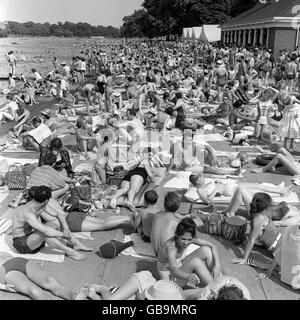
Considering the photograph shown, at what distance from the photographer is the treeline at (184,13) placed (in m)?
64.7

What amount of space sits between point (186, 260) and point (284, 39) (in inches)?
991

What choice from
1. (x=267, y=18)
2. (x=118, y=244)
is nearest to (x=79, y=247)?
A: (x=118, y=244)

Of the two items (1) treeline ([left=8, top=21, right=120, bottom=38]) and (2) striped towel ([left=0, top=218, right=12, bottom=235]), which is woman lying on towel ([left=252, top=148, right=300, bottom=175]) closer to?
(2) striped towel ([left=0, top=218, right=12, bottom=235])

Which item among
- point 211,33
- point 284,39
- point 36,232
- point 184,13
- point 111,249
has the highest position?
point 184,13

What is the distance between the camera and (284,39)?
26.6 m

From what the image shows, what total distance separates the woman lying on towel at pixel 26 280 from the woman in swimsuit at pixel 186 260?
0.95 metres

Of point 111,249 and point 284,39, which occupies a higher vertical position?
point 284,39

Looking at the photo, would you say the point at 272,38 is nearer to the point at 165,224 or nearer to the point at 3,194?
the point at 3,194

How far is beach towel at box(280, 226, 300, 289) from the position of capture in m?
4.25

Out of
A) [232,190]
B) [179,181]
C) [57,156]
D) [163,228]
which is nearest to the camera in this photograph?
[163,228]

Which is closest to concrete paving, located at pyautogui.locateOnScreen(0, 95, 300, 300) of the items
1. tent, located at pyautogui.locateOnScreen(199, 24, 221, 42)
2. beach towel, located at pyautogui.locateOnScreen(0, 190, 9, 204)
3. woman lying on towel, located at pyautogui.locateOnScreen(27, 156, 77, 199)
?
woman lying on towel, located at pyautogui.locateOnScreen(27, 156, 77, 199)

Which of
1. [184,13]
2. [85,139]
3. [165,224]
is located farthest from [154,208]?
[184,13]

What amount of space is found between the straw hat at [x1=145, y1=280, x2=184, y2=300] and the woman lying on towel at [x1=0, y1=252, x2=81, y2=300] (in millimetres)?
994
